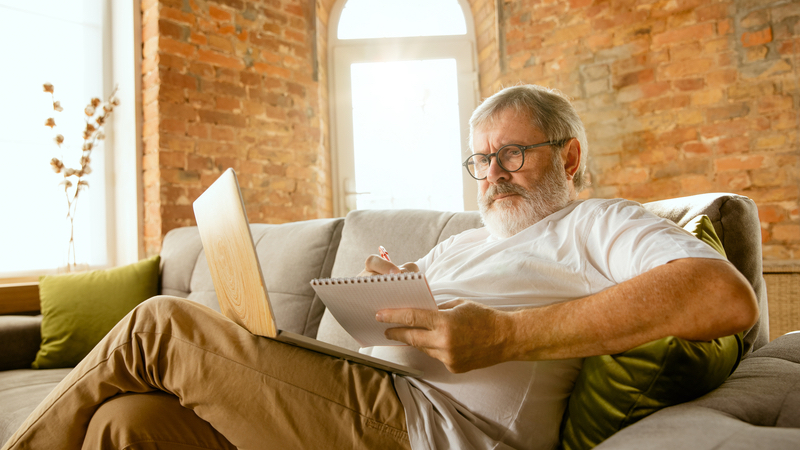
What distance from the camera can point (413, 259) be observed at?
64.6 inches

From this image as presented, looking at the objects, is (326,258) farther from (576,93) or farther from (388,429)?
(576,93)

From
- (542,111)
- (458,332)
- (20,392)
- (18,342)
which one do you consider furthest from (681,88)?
(18,342)

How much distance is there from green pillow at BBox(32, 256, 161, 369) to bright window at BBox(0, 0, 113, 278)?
83 cm

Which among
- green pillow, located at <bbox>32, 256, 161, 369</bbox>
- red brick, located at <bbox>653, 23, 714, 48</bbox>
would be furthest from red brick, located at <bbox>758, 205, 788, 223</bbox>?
green pillow, located at <bbox>32, 256, 161, 369</bbox>

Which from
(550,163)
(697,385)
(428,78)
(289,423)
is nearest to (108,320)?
(289,423)

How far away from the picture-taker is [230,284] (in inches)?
38.4

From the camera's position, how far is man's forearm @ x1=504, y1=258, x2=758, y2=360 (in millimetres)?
751

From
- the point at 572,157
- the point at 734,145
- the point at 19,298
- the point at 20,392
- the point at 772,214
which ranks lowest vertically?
the point at 20,392

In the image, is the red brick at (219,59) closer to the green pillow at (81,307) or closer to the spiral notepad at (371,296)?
the green pillow at (81,307)

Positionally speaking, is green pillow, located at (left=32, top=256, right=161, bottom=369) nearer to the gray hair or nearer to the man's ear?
the gray hair

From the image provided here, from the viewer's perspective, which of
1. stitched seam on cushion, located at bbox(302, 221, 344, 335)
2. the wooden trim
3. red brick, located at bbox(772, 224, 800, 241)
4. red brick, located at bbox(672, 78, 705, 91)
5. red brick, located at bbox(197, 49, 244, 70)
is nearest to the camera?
stitched seam on cushion, located at bbox(302, 221, 344, 335)

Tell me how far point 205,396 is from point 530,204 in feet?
2.70

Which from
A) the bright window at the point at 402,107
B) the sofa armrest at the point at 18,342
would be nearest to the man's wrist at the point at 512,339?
the sofa armrest at the point at 18,342

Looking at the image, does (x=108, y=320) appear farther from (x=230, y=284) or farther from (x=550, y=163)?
(x=550, y=163)
